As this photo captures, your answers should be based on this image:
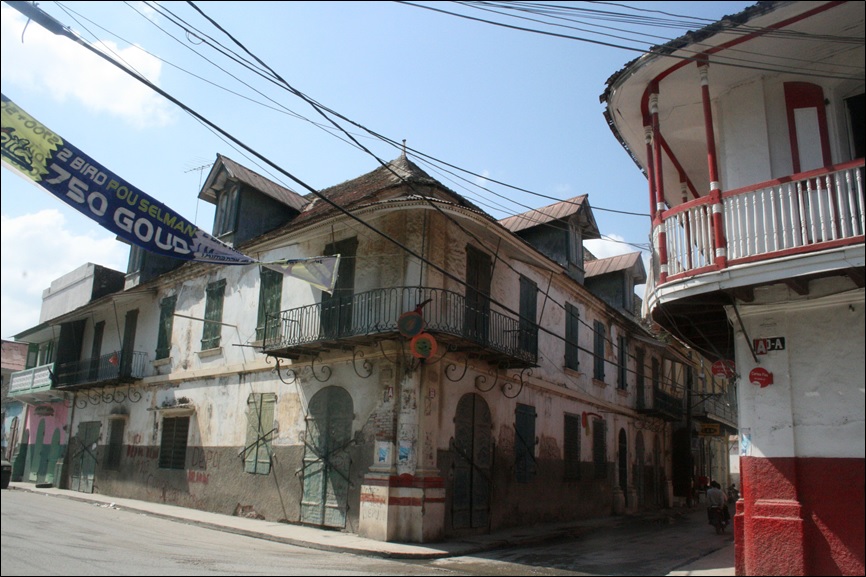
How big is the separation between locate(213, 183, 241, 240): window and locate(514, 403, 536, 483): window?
31.6 ft

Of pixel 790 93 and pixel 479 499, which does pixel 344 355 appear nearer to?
pixel 479 499

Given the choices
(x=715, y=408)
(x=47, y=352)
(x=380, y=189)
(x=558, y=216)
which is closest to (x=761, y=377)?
(x=380, y=189)

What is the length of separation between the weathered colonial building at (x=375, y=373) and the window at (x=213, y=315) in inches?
2.6

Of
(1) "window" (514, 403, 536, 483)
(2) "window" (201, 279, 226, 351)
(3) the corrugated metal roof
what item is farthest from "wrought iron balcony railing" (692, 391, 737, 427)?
(2) "window" (201, 279, 226, 351)

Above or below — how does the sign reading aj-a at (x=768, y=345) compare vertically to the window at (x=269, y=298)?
below

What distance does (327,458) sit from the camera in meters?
14.6

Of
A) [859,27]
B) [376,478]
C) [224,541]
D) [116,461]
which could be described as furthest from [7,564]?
[116,461]

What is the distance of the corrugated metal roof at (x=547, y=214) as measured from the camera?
21.1m

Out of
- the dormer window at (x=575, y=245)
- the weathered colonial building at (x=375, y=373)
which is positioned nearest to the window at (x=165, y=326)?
the weathered colonial building at (x=375, y=373)

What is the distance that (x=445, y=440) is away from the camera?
46.2ft

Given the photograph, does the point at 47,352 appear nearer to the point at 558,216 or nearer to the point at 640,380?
the point at 558,216

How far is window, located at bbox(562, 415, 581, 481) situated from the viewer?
1948 cm

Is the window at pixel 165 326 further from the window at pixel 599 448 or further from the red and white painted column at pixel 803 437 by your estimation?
the red and white painted column at pixel 803 437

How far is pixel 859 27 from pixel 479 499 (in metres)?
11.3
